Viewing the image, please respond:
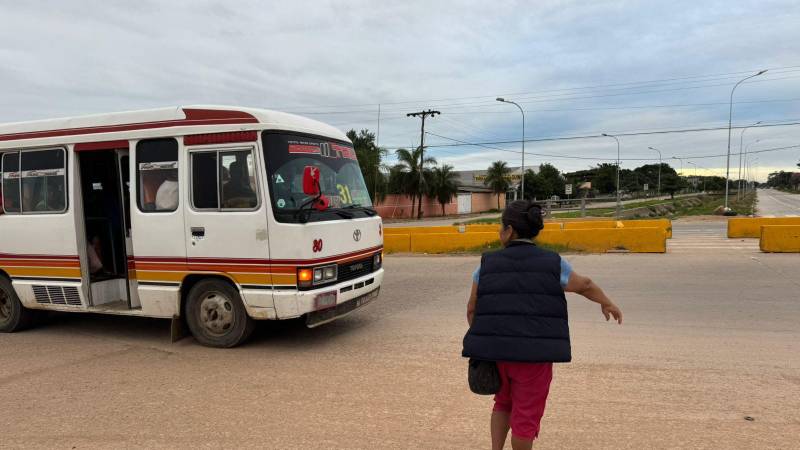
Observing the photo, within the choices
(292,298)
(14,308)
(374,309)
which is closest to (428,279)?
(374,309)

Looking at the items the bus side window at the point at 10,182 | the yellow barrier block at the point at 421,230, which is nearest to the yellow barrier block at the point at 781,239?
the yellow barrier block at the point at 421,230

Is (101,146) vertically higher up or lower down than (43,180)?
higher up

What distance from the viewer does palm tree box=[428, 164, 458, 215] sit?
4921cm

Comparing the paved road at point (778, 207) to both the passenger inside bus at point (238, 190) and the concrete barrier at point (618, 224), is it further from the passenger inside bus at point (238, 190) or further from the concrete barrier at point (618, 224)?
the passenger inside bus at point (238, 190)

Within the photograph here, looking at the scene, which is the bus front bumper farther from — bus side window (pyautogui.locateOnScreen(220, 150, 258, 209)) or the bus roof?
the bus roof

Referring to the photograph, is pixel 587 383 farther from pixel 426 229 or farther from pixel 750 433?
pixel 426 229

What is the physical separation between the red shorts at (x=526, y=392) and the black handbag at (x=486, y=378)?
0.15ft

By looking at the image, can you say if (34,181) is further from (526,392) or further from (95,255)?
(526,392)

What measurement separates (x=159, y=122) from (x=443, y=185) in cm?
4489

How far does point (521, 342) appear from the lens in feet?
8.30

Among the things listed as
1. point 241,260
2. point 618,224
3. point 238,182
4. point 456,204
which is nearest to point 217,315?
point 241,260

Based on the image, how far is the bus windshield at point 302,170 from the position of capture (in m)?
5.19

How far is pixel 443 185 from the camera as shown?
4984 cm

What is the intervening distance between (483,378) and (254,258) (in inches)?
128
